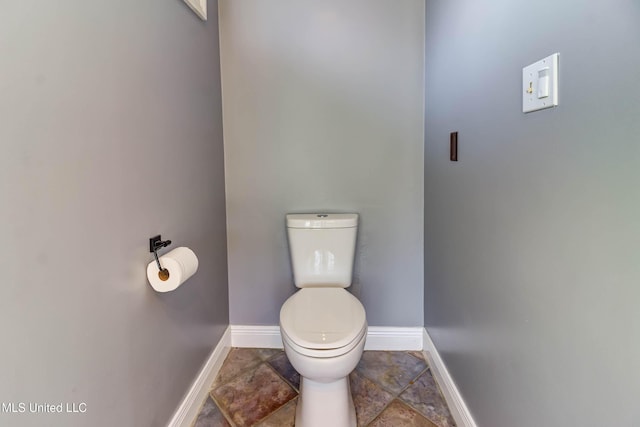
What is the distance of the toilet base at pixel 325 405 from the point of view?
4.31 feet

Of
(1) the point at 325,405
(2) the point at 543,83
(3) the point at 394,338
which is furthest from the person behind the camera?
(3) the point at 394,338

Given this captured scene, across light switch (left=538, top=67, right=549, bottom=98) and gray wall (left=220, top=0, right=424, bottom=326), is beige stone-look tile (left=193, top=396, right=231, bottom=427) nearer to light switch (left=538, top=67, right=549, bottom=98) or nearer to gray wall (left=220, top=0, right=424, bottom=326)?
gray wall (left=220, top=0, right=424, bottom=326)

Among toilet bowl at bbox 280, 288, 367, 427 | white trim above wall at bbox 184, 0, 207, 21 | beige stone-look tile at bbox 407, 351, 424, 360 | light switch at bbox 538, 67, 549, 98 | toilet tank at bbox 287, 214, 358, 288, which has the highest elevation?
white trim above wall at bbox 184, 0, 207, 21

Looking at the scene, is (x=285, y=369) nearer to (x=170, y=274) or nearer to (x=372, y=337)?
(x=372, y=337)

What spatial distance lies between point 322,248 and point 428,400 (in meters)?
0.84

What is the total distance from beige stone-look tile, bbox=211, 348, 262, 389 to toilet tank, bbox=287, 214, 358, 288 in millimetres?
506

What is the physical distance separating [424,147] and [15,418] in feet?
5.90

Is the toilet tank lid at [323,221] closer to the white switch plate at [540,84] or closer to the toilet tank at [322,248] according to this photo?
the toilet tank at [322,248]

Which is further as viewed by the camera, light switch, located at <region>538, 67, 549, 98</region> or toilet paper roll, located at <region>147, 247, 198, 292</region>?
toilet paper roll, located at <region>147, 247, 198, 292</region>

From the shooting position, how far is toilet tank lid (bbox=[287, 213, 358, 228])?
171 centimetres

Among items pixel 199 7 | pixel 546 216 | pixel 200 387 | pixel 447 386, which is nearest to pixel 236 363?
pixel 200 387

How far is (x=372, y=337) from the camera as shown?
195 centimetres

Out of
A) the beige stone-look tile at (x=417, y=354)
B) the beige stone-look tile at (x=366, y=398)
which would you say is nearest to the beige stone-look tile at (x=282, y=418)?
the beige stone-look tile at (x=366, y=398)

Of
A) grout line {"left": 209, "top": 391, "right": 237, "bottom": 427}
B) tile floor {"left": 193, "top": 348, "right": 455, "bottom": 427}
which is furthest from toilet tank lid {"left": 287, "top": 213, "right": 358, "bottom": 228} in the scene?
grout line {"left": 209, "top": 391, "right": 237, "bottom": 427}
